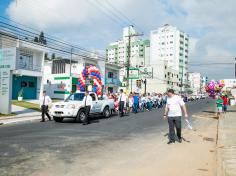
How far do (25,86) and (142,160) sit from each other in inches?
1124

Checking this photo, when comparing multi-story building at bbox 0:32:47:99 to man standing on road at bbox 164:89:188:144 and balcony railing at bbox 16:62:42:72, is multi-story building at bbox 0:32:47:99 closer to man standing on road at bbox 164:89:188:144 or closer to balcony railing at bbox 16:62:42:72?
balcony railing at bbox 16:62:42:72

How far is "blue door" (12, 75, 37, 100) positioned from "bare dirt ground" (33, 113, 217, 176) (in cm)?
2536

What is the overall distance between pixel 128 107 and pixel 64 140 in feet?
41.0

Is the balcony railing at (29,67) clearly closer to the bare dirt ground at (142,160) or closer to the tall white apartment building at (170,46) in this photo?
the bare dirt ground at (142,160)

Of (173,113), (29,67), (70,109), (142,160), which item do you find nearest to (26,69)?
(29,67)

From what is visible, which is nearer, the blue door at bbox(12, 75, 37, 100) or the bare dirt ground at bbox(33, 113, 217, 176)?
the bare dirt ground at bbox(33, 113, 217, 176)

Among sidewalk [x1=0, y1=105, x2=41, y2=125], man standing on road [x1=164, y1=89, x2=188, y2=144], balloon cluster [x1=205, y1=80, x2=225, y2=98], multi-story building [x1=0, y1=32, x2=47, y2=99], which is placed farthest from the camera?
multi-story building [x1=0, y1=32, x2=47, y2=99]

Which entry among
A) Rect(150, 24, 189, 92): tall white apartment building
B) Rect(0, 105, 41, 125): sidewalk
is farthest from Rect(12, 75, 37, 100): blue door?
Rect(150, 24, 189, 92): tall white apartment building

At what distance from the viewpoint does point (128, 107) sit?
21250mm

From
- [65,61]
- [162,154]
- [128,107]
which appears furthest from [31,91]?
[162,154]

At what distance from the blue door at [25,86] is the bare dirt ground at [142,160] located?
2536 cm

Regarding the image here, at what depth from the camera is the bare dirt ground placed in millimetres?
5609

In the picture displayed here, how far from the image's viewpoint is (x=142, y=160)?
6629 mm

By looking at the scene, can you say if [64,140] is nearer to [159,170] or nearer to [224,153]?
[159,170]
